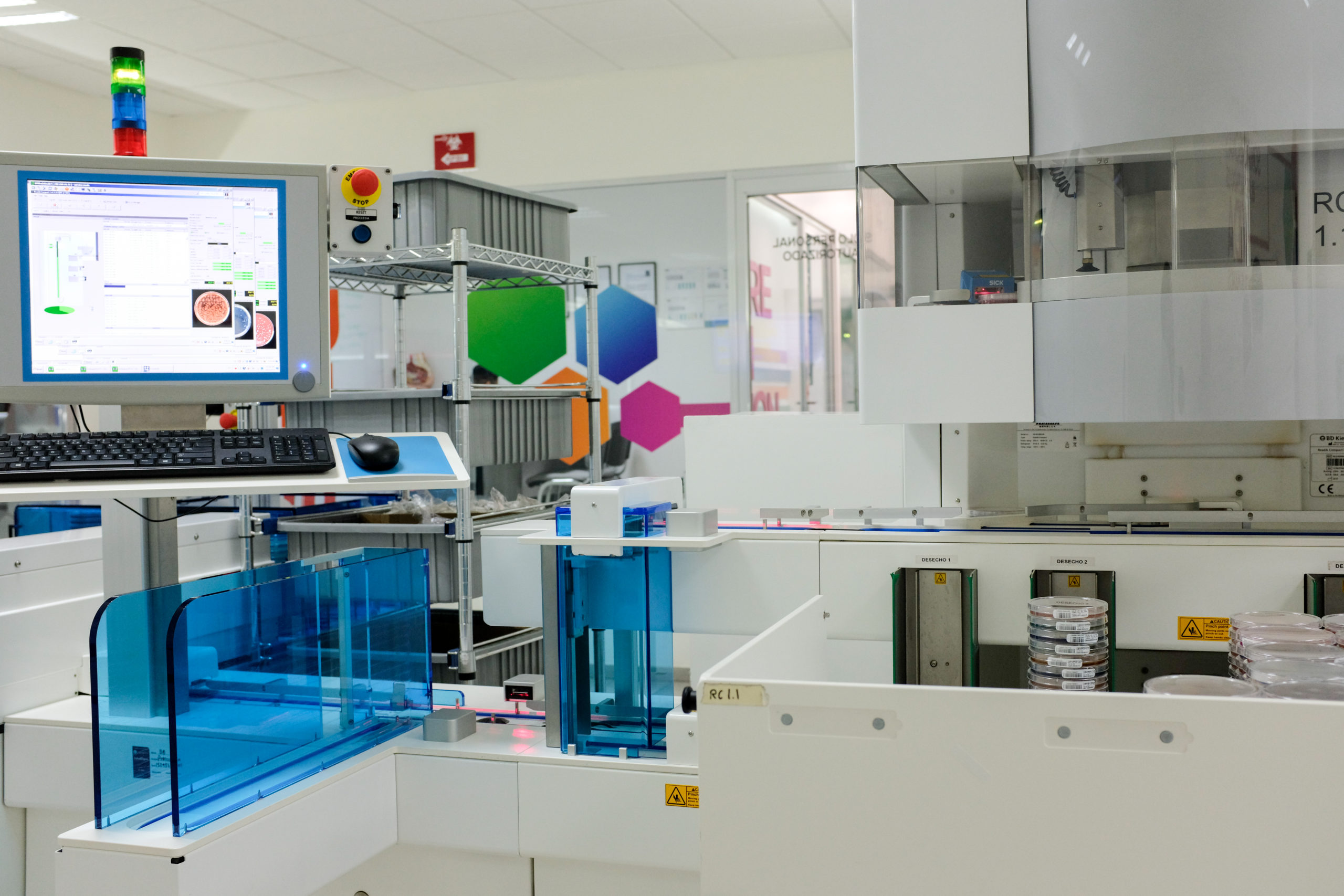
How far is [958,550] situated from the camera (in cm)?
161

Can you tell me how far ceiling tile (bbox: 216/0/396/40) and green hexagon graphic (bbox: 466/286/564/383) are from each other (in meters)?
1.11

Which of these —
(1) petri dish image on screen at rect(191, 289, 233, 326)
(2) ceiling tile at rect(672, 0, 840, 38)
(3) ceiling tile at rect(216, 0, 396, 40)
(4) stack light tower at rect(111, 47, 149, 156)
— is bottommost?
(1) petri dish image on screen at rect(191, 289, 233, 326)

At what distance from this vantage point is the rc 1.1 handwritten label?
1051 mm

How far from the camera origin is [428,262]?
2713 mm

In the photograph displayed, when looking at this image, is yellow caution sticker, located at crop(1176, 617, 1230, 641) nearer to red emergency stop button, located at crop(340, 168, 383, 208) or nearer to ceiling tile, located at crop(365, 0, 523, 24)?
red emergency stop button, located at crop(340, 168, 383, 208)

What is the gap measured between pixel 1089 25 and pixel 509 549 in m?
1.17

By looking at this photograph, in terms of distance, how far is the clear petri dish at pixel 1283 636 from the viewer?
1.25 meters

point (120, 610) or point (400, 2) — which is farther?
point (400, 2)

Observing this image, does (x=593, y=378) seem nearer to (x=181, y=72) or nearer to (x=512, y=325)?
(x=512, y=325)

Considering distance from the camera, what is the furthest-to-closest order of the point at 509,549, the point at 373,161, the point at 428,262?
the point at 373,161 < the point at 428,262 < the point at 509,549

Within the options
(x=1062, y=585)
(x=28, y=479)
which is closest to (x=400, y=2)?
(x=28, y=479)

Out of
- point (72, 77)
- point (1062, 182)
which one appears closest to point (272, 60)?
point (72, 77)

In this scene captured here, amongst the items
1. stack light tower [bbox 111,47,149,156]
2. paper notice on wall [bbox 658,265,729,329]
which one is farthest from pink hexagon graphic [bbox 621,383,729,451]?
stack light tower [bbox 111,47,149,156]

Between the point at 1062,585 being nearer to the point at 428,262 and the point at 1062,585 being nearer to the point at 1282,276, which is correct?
the point at 1282,276
